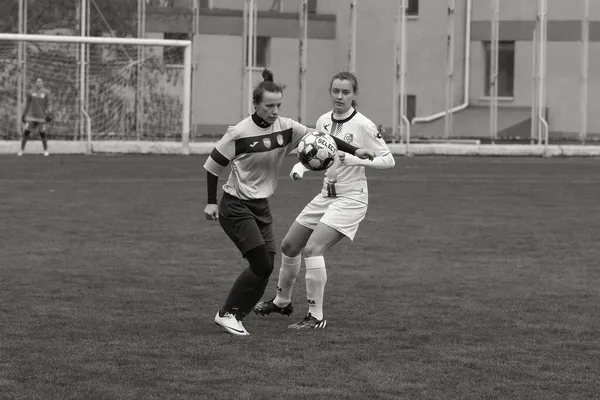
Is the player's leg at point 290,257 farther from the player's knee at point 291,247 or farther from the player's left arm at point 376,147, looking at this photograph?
the player's left arm at point 376,147

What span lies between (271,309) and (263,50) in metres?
30.2

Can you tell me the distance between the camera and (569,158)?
3631 centimetres

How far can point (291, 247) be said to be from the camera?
29.3 ft

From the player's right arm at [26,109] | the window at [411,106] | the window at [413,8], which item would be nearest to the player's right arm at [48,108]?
the player's right arm at [26,109]

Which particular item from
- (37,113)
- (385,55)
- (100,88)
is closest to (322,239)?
(37,113)

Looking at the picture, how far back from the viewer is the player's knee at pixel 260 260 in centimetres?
A: 836

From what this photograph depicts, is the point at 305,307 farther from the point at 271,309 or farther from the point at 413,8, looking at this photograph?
the point at 413,8

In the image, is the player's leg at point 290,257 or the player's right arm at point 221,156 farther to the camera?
the player's leg at point 290,257

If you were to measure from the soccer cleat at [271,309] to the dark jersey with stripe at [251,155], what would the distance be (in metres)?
1.00

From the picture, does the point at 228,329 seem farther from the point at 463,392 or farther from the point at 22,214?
the point at 22,214

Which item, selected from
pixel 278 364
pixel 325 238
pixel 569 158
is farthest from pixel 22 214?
pixel 569 158

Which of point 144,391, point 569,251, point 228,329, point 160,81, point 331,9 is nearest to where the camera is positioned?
point 144,391

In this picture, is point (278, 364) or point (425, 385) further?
point (278, 364)

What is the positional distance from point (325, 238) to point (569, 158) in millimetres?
28693
